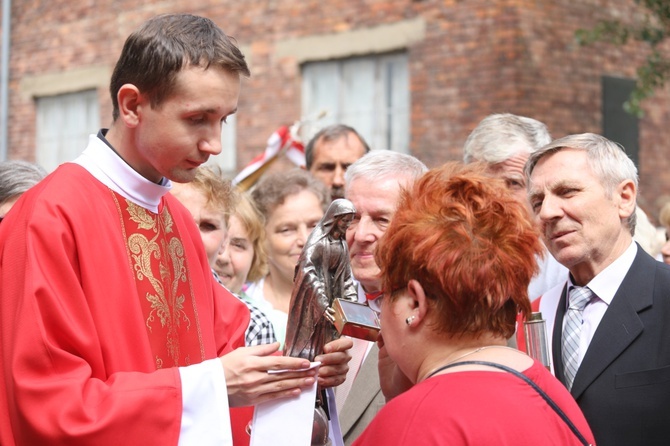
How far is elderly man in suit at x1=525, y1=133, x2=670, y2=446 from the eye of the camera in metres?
3.37

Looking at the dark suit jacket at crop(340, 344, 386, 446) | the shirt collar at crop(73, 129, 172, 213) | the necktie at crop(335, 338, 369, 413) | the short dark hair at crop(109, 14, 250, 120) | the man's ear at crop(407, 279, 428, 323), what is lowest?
the dark suit jacket at crop(340, 344, 386, 446)

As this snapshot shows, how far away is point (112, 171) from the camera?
291 centimetres

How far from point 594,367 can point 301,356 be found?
1129mm

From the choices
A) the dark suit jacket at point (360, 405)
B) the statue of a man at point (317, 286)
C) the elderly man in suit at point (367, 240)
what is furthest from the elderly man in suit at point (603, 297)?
the statue of a man at point (317, 286)

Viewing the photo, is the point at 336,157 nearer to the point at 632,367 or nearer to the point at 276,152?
the point at 276,152

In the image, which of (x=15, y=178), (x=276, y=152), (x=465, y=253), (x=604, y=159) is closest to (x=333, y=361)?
(x=465, y=253)

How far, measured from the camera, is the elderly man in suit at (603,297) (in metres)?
3.37

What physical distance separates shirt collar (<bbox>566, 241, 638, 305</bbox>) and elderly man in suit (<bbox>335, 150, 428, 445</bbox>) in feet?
2.49

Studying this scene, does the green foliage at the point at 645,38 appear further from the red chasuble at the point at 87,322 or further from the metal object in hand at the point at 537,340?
the red chasuble at the point at 87,322

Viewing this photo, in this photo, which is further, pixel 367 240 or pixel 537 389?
pixel 367 240

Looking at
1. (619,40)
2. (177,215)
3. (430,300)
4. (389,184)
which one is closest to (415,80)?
(619,40)

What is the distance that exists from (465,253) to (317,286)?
0.57 meters

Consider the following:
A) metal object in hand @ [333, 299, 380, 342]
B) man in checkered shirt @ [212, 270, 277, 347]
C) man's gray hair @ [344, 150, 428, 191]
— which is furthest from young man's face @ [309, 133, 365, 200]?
metal object in hand @ [333, 299, 380, 342]

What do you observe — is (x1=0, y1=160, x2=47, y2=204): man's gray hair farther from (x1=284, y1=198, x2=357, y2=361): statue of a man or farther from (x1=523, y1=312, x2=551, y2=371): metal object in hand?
(x1=523, y1=312, x2=551, y2=371): metal object in hand
